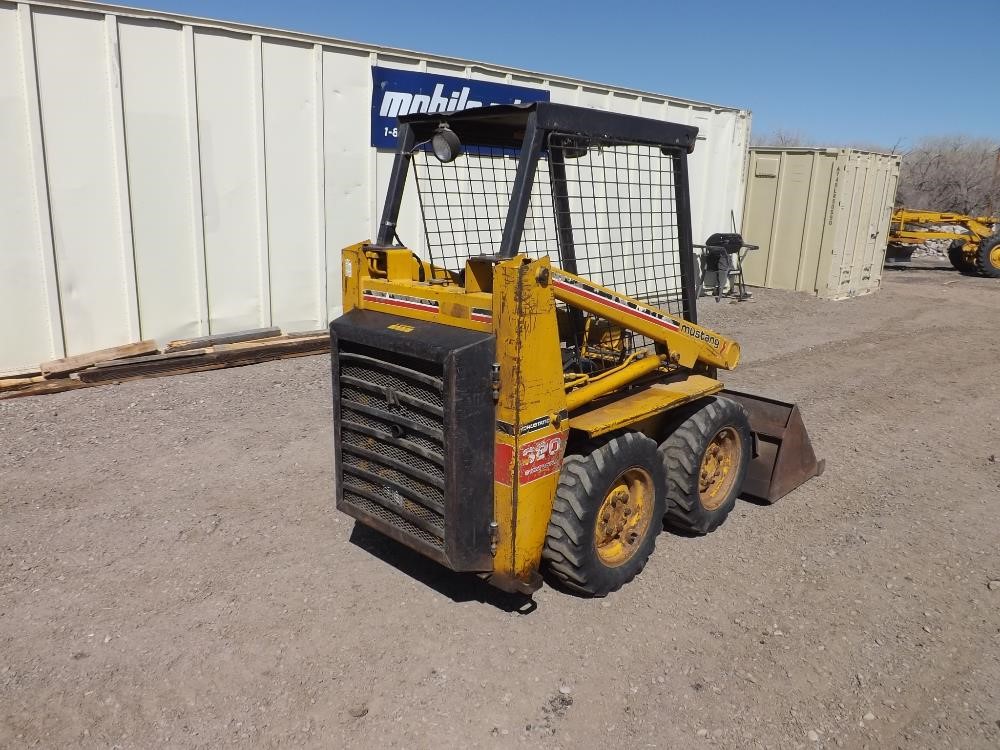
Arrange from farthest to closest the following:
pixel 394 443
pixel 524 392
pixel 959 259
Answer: pixel 959 259 < pixel 394 443 < pixel 524 392

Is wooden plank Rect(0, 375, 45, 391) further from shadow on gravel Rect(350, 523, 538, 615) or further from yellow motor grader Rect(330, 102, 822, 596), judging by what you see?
yellow motor grader Rect(330, 102, 822, 596)

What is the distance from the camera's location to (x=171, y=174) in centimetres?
754

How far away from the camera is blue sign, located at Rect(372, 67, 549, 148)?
28.7 ft

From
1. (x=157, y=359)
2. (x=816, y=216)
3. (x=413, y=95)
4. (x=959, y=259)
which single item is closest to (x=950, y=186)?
(x=959, y=259)

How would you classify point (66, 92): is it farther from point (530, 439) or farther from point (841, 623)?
point (841, 623)

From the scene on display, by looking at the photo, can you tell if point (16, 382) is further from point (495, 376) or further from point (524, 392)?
point (524, 392)

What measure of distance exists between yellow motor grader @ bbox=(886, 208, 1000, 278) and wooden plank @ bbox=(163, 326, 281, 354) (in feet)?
54.9

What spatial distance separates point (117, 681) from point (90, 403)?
161 inches

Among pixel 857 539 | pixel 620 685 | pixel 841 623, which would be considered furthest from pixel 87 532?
pixel 857 539

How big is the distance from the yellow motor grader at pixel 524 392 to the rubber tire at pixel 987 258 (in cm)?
1763

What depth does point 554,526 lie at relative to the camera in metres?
3.64

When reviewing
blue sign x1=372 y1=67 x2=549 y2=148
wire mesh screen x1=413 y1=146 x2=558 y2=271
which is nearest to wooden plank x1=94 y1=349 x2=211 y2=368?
wire mesh screen x1=413 y1=146 x2=558 y2=271

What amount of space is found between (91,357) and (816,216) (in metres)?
12.5

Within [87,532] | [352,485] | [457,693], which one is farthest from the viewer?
[87,532]
